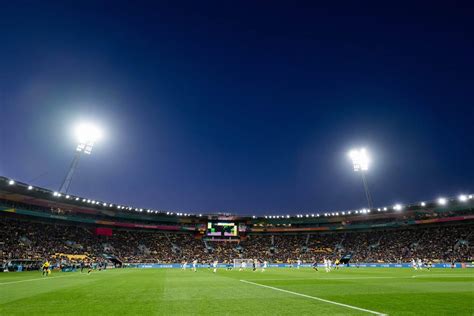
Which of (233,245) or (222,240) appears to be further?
(222,240)

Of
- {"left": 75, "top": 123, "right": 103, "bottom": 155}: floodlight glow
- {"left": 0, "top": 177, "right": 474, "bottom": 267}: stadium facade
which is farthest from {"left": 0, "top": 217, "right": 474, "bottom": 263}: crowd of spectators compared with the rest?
{"left": 75, "top": 123, "right": 103, "bottom": 155}: floodlight glow

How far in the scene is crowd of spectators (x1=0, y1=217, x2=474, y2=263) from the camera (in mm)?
58031

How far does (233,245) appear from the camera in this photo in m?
87.6

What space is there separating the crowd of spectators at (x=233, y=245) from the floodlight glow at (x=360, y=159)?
2132cm

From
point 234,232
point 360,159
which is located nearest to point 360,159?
point 360,159

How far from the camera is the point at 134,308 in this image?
1077 centimetres

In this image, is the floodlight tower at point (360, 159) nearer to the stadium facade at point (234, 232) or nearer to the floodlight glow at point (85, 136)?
the stadium facade at point (234, 232)

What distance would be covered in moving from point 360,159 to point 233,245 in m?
43.8

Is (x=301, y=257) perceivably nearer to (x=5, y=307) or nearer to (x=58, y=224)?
(x=58, y=224)

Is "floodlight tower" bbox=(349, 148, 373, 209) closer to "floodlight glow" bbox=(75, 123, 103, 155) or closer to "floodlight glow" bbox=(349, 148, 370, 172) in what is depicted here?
"floodlight glow" bbox=(349, 148, 370, 172)

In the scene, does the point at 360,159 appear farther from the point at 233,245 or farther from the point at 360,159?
Result: the point at 233,245

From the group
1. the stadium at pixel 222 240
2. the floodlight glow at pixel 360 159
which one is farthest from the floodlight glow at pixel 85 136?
the floodlight glow at pixel 360 159

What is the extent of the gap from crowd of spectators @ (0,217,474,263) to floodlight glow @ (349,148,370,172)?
839 inches

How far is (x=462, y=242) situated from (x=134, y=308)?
244ft
